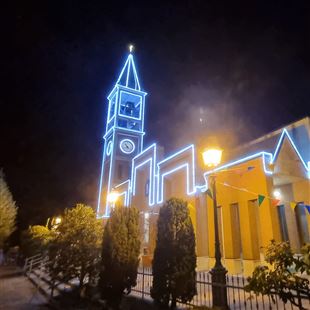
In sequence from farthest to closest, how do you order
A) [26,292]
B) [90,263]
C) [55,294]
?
[26,292], [55,294], [90,263]

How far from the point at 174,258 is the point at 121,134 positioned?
30.3 m

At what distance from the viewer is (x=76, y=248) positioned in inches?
450

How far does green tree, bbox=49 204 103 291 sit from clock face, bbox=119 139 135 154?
960 inches

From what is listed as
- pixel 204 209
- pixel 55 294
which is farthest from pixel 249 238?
pixel 55 294

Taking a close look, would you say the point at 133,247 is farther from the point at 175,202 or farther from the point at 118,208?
the point at 175,202

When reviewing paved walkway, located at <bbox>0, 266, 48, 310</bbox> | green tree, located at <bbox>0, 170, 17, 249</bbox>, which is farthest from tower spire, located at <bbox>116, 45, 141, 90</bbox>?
paved walkway, located at <bbox>0, 266, 48, 310</bbox>

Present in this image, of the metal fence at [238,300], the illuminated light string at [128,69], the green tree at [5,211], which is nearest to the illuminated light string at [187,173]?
the metal fence at [238,300]

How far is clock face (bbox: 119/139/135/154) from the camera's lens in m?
36.7

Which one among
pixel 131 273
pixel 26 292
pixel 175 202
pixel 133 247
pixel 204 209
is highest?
pixel 204 209

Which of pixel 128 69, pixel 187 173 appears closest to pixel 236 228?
pixel 187 173

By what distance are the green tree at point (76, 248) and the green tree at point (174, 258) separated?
4.27 meters

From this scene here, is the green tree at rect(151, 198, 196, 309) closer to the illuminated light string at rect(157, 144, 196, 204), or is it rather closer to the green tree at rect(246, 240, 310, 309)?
the green tree at rect(246, 240, 310, 309)

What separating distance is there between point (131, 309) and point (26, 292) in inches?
A: 331

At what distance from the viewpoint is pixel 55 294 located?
1304cm
